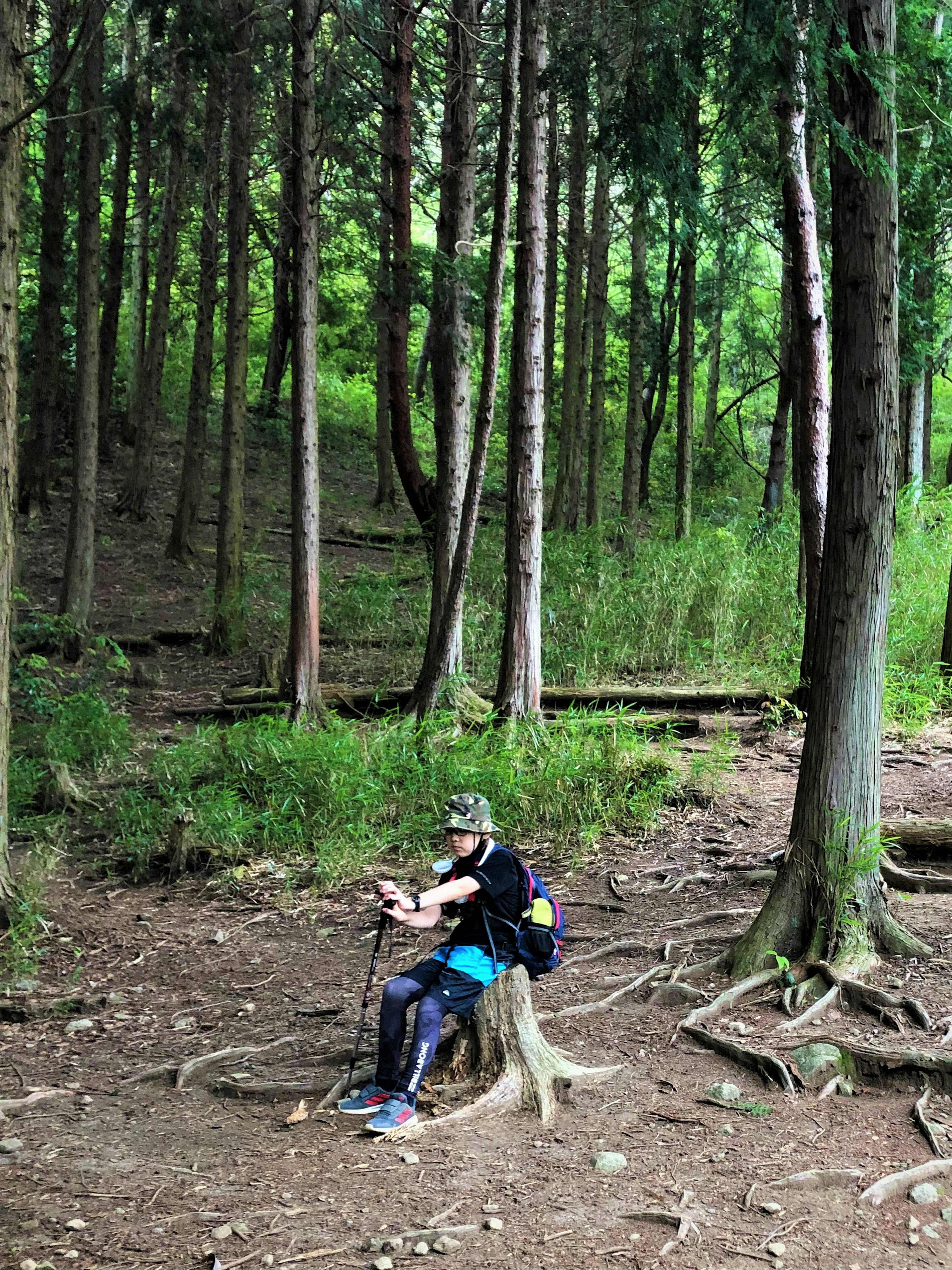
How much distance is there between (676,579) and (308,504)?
483 cm

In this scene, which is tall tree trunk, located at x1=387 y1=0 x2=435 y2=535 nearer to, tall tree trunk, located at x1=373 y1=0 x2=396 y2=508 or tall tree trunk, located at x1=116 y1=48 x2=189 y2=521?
tall tree trunk, located at x1=373 y1=0 x2=396 y2=508

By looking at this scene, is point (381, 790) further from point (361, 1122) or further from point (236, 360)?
point (236, 360)

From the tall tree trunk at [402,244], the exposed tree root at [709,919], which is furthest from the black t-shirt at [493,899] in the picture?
the tall tree trunk at [402,244]

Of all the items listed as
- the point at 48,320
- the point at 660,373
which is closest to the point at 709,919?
the point at 48,320

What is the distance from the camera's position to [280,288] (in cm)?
2544

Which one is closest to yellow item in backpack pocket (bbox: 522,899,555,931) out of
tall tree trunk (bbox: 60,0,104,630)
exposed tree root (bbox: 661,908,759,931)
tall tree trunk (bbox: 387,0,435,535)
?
exposed tree root (bbox: 661,908,759,931)

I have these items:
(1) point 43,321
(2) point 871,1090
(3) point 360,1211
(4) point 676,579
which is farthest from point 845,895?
(1) point 43,321

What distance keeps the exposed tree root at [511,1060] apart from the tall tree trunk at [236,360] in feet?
33.9

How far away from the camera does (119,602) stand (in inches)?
620

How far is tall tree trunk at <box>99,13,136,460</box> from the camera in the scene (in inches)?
725

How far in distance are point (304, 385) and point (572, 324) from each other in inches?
417

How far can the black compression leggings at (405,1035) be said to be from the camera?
4336 millimetres

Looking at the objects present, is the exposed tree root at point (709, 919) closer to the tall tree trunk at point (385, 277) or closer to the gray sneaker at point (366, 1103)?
the gray sneaker at point (366, 1103)

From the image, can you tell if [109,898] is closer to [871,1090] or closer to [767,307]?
[871,1090]
